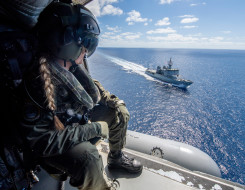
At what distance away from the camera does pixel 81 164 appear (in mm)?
1303

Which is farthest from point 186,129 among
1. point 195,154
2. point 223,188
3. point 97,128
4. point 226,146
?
point 97,128

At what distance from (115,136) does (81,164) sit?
971 mm

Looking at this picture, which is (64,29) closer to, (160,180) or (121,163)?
(121,163)

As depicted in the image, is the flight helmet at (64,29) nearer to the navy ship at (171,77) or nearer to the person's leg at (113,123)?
the person's leg at (113,123)

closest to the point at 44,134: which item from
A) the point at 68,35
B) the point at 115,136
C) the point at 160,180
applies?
the point at 68,35

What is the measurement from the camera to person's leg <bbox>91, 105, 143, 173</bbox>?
2.12 metres

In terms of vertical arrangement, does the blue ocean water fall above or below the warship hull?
below

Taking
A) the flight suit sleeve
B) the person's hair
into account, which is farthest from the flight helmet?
the flight suit sleeve

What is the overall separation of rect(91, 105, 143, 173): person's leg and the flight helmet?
932mm

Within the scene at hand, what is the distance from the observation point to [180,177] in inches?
94.0

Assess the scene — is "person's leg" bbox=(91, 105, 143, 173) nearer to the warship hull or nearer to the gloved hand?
the gloved hand

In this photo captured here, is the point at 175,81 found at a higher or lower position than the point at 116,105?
lower

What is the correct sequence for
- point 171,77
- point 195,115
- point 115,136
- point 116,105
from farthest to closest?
1. point 171,77
2. point 195,115
3. point 115,136
4. point 116,105

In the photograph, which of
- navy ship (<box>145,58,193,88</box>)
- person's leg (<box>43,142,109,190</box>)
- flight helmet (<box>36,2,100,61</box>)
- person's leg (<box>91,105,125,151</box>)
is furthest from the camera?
navy ship (<box>145,58,193,88</box>)
